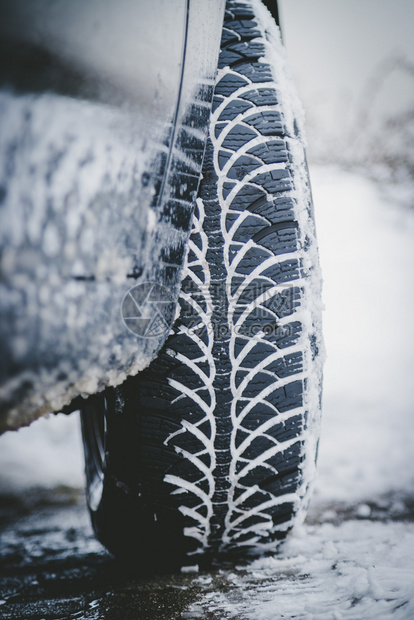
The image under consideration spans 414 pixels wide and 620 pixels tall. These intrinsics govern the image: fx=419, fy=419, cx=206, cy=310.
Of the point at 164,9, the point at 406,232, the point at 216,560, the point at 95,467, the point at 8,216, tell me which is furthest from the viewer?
the point at 406,232

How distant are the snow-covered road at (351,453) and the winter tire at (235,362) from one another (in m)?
0.11

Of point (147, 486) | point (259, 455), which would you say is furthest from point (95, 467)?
point (259, 455)

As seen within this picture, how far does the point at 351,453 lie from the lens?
55.2 inches

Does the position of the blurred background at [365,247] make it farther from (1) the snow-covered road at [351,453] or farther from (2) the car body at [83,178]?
(2) the car body at [83,178]

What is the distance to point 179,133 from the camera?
0.46m

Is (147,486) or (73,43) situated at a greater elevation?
(73,43)

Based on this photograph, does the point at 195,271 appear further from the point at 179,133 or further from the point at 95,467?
the point at 95,467

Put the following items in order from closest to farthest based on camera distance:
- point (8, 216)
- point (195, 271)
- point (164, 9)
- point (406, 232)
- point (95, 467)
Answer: point (8, 216) < point (164, 9) < point (195, 271) < point (95, 467) < point (406, 232)

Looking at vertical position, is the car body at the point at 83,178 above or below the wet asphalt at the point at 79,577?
above

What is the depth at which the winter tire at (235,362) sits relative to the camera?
1.89 feet

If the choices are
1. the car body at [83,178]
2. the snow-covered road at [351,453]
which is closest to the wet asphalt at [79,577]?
the snow-covered road at [351,453]

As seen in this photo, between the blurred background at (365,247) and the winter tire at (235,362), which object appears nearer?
the winter tire at (235,362)

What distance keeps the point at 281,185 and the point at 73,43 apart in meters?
0.34

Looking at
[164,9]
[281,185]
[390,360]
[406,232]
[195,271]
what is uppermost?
[406,232]
